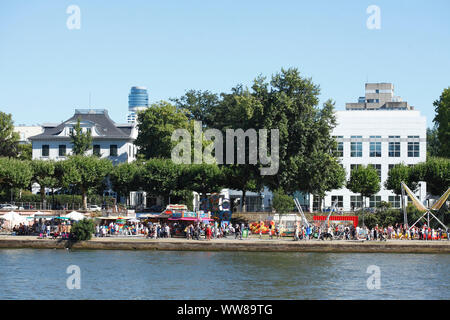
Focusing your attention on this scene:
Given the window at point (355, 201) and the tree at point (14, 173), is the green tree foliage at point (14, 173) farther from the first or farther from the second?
the window at point (355, 201)

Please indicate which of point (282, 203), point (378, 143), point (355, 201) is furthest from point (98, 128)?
point (282, 203)

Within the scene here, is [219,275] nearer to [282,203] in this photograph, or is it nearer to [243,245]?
[243,245]

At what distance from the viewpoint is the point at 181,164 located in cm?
6819

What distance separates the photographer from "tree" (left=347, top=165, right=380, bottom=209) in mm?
69188

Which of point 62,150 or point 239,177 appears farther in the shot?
point 62,150

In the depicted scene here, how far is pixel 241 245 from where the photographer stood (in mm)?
46688

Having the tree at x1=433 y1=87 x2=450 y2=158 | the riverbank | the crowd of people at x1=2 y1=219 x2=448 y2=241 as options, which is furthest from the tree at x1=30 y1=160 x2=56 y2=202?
the tree at x1=433 y1=87 x2=450 y2=158

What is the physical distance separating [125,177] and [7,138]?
25.5 metres

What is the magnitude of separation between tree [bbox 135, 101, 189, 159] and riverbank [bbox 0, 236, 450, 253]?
3135 centimetres

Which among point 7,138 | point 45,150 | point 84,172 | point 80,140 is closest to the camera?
point 84,172

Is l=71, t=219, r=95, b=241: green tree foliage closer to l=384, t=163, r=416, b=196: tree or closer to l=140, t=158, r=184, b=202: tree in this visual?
l=140, t=158, r=184, b=202: tree

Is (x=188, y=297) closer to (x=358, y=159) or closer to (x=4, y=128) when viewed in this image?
(x=358, y=159)

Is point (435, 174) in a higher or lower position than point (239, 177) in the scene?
higher
